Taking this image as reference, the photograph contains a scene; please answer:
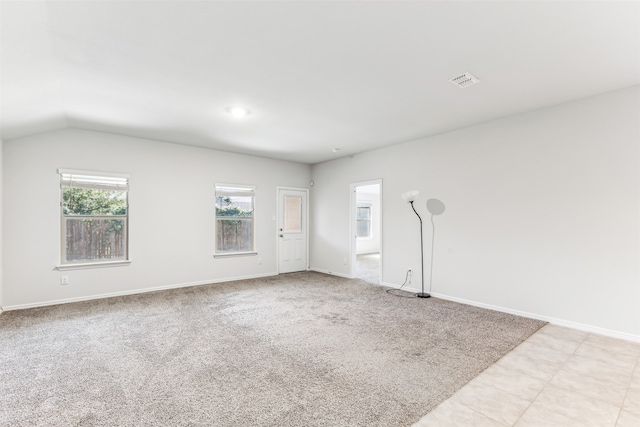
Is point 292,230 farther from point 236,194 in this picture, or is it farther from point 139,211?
point 139,211

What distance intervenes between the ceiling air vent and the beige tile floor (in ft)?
8.61

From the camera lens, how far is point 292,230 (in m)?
7.01

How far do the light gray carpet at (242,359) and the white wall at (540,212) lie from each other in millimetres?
513

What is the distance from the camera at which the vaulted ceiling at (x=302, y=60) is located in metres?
1.94

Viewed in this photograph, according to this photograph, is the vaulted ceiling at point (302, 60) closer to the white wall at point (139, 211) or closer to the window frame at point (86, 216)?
the white wall at point (139, 211)

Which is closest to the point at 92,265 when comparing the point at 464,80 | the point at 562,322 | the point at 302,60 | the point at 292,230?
the point at 292,230

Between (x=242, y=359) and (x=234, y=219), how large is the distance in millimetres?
3803

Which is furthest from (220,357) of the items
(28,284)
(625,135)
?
(625,135)

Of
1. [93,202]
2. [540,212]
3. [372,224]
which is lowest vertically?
[372,224]

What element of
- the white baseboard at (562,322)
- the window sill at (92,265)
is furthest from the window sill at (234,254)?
the white baseboard at (562,322)

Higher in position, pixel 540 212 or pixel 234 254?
pixel 540 212

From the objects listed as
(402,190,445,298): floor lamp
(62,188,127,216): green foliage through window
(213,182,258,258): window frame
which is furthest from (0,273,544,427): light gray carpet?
(213,182,258,258): window frame

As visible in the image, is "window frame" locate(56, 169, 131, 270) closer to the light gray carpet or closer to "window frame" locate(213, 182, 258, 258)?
the light gray carpet

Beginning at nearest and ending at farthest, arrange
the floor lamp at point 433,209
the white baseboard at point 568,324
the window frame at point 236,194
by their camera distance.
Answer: the white baseboard at point 568,324 < the floor lamp at point 433,209 < the window frame at point 236,194
